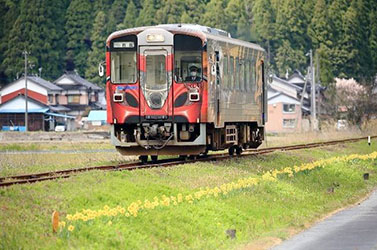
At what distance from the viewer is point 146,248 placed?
1388 centimetres

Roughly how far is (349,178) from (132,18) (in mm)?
73600

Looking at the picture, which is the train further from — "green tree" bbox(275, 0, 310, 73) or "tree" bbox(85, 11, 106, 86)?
"green tree" bbox(275, 0, 310, 73)

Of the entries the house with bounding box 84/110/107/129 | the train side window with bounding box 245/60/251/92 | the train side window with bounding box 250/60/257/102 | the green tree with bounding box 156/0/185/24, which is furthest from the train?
the green tree with bounding box 156/0/185/24

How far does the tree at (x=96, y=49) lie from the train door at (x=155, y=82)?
2721 inches

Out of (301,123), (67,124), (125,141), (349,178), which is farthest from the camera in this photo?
(67,124)

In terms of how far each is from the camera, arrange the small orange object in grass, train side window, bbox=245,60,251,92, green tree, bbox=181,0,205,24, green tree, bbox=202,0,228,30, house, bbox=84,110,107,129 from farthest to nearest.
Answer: green tree, bbox=181,0,205,24 < green tree, bbox=202,0,228,30 < house, bbox=84,110,107,129 < train side window, bbox=245,60,251,92 < the small orange object in grass

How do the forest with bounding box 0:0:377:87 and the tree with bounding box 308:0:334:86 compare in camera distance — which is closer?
the forest with bounding box 0:0:377:87

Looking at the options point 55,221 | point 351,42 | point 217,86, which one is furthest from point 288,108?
point 55,221

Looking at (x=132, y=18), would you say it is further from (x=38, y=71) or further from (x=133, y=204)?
(x=133, y=204)

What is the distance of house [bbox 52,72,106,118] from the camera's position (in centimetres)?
8894

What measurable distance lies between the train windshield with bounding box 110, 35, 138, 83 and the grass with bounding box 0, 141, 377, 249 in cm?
290

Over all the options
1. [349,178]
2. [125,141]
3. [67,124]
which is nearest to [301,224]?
[125,141]

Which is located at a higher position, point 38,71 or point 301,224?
point 38,71

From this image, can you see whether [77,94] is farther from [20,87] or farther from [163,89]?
[163,89]
